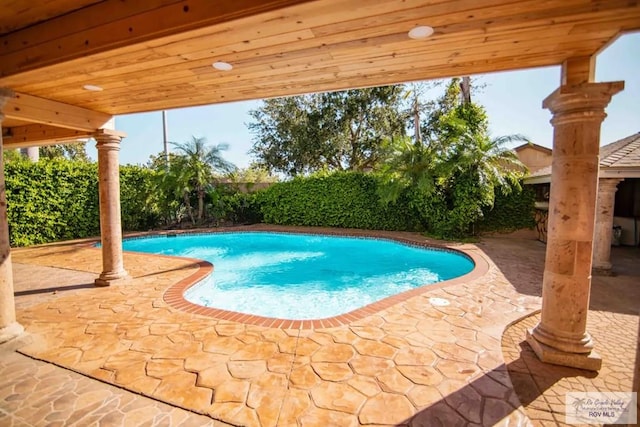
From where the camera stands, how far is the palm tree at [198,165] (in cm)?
1302

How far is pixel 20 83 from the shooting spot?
11.5ft

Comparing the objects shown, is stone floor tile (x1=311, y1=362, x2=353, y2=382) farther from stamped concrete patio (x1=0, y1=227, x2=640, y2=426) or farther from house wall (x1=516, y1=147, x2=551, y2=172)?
house wall (x1=516, y1=147, x2=551, y2=172)

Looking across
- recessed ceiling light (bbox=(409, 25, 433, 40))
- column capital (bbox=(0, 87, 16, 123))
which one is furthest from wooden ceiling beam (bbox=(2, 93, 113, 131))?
recessed ceiling light (bbox=(409, 25, 433, 40))

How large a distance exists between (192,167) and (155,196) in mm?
2052

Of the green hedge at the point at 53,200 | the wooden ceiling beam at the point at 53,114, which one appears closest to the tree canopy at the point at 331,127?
the green hedge at the point at 53,200

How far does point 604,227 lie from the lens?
630cm

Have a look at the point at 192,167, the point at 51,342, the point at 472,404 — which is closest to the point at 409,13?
the point at 472,404

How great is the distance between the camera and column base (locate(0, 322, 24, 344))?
A: 3.33 meters

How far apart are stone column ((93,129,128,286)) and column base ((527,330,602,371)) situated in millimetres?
6484

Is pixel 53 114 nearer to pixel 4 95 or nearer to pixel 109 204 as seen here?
pixel 4 95

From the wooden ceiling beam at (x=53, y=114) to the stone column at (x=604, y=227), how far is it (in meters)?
9.94

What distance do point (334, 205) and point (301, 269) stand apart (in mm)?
5341

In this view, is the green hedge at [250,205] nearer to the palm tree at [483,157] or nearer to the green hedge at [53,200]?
the green hedge at [53,200]

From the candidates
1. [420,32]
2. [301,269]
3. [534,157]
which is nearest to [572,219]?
[420,32]
